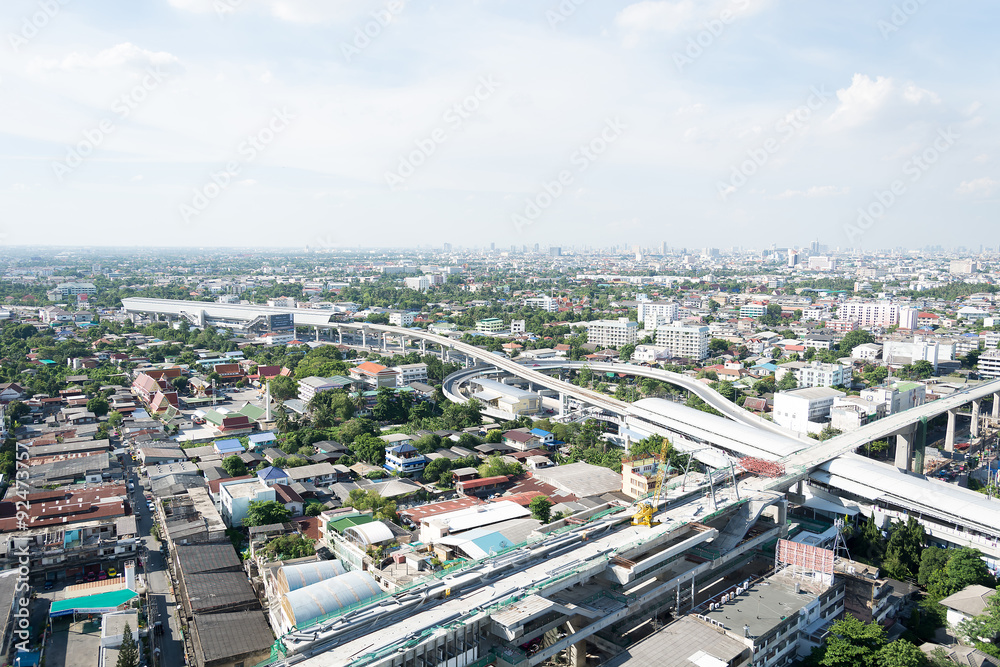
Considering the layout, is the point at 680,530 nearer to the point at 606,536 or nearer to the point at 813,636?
the point at 606,536

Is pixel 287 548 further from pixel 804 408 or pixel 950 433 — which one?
pixel 950 433

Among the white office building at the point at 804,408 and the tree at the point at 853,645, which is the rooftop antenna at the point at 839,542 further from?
the white office building at the point at 804,408

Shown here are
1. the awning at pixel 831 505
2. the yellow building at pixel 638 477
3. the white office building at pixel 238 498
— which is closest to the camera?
the white office building at pixel 238 498

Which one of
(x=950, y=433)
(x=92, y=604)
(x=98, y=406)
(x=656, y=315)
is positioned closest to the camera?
(x=92, y=604)

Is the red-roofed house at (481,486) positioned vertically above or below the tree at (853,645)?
below

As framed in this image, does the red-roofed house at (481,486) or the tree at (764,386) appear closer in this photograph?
the red-roofed house at (481,486)

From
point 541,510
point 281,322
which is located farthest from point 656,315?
point 541,510

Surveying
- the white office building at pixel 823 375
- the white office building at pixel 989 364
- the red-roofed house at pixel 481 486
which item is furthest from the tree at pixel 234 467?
the white office building at pixel 989 364
